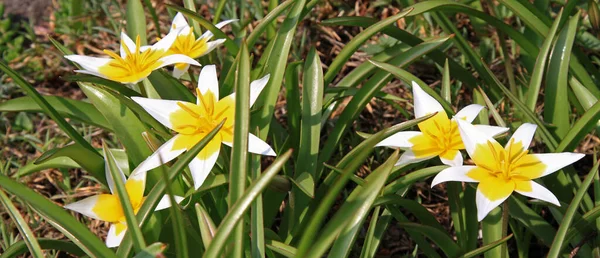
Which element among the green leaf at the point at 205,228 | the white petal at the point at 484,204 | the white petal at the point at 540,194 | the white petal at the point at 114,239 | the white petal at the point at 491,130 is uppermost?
the white petal at the point at 491,130

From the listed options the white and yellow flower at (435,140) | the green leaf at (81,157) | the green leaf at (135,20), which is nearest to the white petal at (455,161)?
the white and yellow flower at (435,140)

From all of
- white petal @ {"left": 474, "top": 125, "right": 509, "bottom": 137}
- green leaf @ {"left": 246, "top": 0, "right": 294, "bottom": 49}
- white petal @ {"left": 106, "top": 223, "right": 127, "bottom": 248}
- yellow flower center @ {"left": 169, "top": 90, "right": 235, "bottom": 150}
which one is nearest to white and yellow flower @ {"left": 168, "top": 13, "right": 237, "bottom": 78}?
green leaf @ {"left": 246, "top": 0, "right": 294, "bottom": 49}

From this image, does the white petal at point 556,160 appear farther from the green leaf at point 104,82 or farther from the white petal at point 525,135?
the green leaf at point 104,82

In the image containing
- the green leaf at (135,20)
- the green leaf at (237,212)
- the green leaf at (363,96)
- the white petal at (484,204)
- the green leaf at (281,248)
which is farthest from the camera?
the green leaf at (135,20)

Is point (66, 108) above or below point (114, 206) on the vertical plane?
above

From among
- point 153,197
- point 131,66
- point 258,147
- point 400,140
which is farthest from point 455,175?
point 131,66

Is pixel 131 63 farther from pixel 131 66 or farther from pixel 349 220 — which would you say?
pixel 349 220
